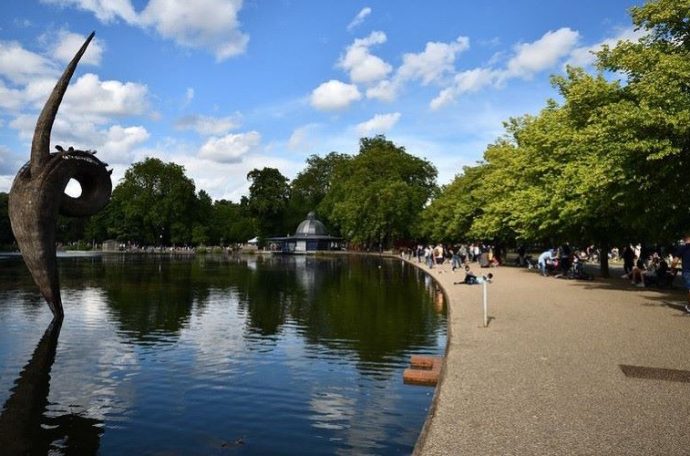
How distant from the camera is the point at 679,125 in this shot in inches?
582

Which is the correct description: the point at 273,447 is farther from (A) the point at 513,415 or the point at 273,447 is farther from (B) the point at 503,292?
(B) the point at 503,292

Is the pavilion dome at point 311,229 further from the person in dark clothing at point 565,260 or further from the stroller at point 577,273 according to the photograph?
the stroller at point 577,273

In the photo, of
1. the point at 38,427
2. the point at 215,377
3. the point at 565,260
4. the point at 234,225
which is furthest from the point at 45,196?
the point at 234,225

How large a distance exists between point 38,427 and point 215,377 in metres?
3.30

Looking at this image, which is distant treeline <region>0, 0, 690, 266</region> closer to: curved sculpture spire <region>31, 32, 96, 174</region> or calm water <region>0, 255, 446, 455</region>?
calm water <region>0, 255, 446, 455</region>

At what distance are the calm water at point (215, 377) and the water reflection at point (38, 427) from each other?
1.0 inches

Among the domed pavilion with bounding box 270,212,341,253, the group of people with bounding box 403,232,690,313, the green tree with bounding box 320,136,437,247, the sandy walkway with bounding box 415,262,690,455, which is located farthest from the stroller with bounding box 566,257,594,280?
the domed pavilion with bounding box 270,212,341,253

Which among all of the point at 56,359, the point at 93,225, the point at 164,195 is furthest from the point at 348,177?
the point at 56,359

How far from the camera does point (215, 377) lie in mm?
10586

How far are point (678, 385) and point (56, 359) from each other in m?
11.4

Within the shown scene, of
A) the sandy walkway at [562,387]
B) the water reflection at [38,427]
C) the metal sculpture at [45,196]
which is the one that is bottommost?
the water reflection at [38,427]

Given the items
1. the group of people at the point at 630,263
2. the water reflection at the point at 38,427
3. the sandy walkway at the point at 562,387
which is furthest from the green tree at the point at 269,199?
the water reflection at the point at 38,427

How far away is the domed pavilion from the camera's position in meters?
96.7

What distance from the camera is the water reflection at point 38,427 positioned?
713cm
